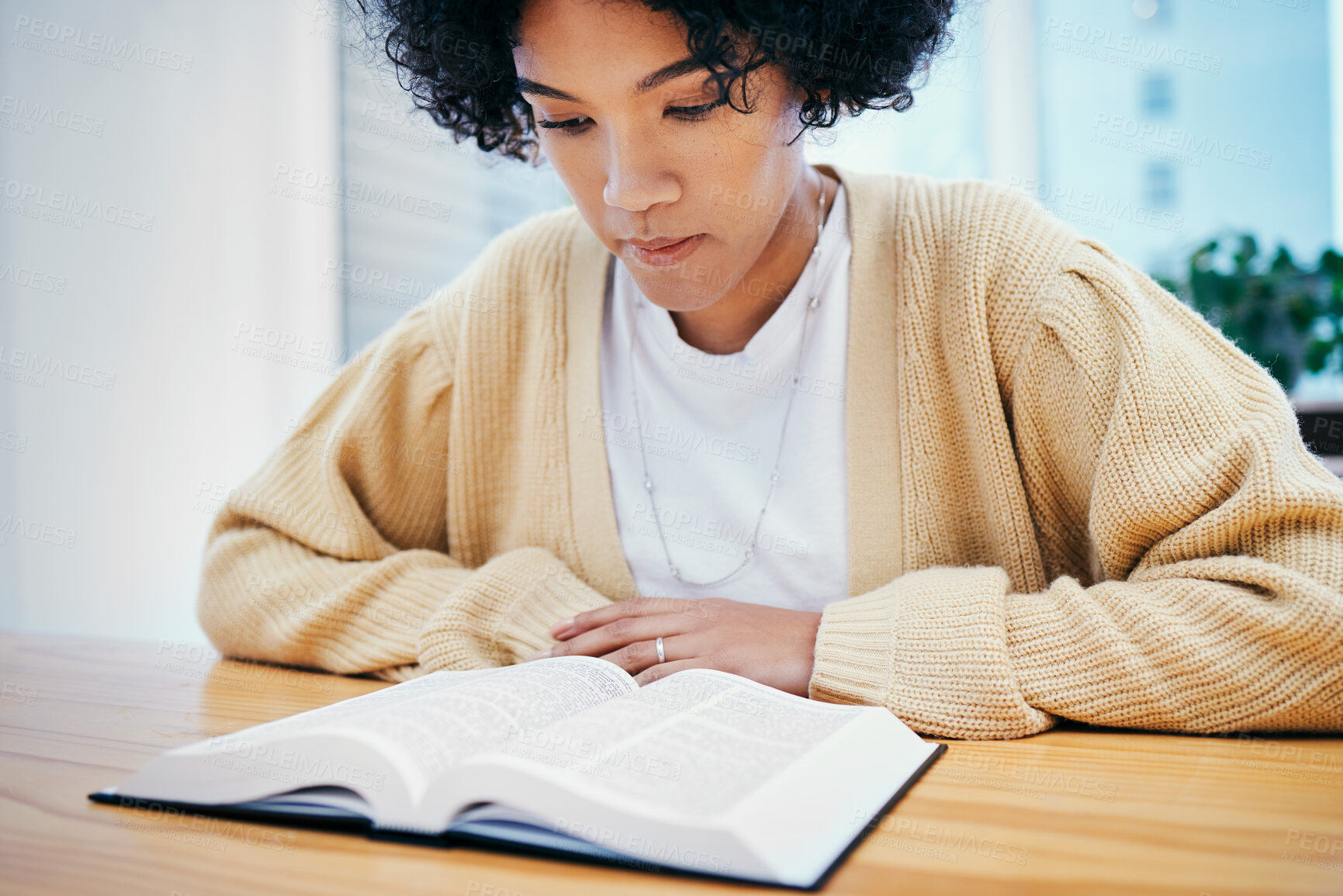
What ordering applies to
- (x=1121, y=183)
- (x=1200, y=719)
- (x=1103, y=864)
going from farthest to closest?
1. (x=1121, y=183)
2. (x=1200, y=719)
3. (x=1103, y=864)

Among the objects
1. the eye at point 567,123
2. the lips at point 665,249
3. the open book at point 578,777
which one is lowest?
the open book at point 578,777

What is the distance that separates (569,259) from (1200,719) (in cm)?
83

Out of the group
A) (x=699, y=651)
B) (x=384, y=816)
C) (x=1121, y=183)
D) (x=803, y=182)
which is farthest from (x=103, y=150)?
(x=1121, y=183)

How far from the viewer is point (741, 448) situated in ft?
3.71

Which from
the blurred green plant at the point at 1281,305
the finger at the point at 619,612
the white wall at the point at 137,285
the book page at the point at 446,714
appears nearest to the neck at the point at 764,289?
the finger at the point at 619,612

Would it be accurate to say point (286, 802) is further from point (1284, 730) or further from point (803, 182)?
point (803, 182)

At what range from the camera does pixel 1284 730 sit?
0.71 m

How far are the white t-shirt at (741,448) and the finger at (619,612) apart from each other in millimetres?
232

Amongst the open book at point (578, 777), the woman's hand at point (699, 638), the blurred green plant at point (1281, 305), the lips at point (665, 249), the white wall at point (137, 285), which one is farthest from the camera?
the blurred green plant at point (1281, 305)

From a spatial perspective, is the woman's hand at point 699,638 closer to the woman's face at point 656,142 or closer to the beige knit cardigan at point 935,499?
the beige knit cardigan at point 935,499

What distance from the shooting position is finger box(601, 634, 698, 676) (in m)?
0.81

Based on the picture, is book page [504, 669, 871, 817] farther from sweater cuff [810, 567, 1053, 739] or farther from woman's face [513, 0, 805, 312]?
woman's face [513, 0, 805, 312]

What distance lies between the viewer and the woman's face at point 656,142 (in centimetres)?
82

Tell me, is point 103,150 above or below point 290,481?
above
